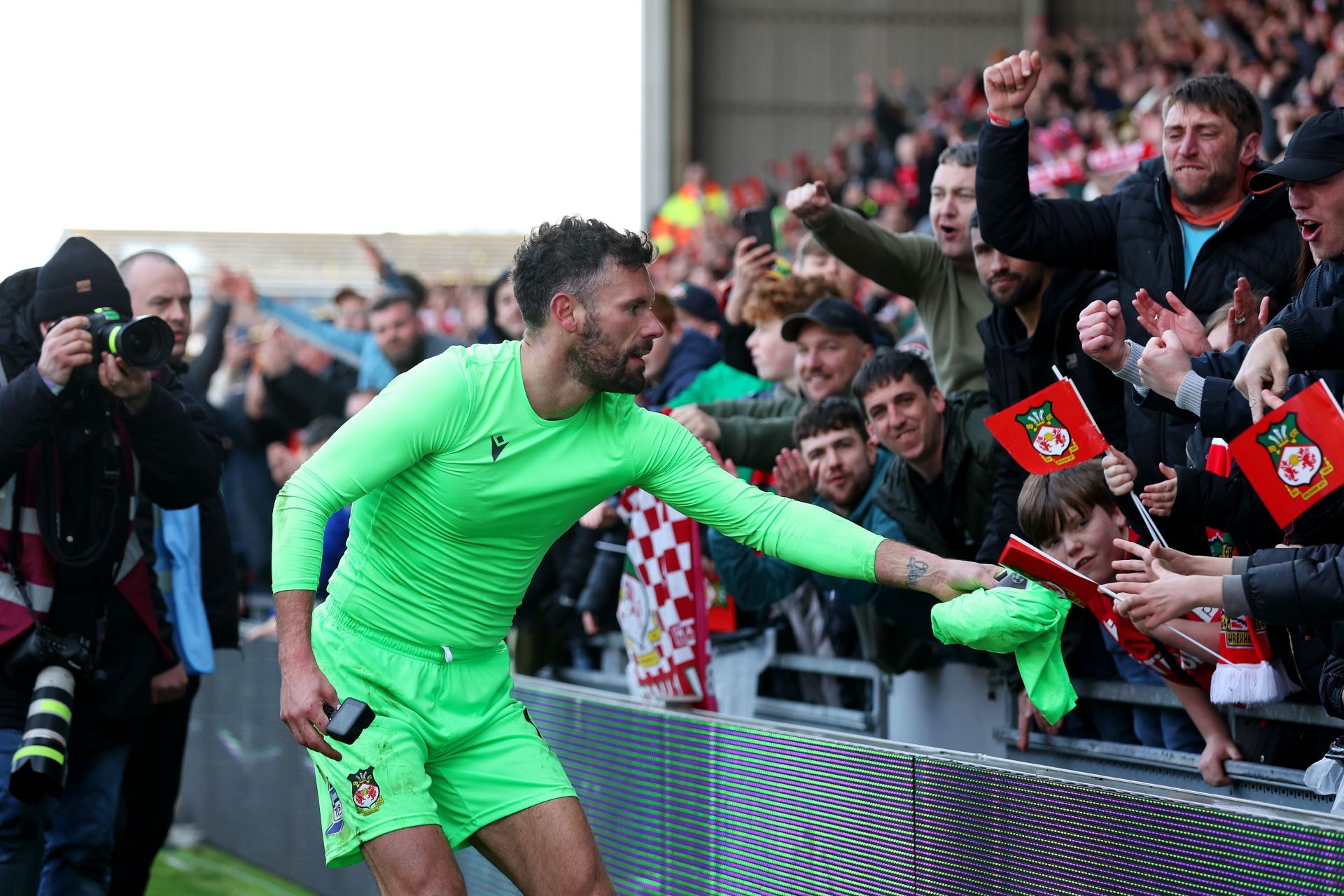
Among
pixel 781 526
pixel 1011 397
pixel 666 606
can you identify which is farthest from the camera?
pixel 666 606

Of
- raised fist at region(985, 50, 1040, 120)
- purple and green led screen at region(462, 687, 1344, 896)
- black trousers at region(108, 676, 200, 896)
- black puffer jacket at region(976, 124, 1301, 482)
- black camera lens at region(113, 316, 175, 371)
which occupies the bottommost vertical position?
black trousers at region(108, 676, 200, 896)

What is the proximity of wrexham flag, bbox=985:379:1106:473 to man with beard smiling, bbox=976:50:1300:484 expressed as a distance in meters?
0.57

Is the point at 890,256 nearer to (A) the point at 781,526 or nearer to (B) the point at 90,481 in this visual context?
(A) the point at 781,526

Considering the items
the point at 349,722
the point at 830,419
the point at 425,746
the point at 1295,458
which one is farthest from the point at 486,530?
the point at 1295,458

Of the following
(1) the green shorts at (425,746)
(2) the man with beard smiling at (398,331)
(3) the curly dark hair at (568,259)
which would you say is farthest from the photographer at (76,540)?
(2) the man with beard smiling at (398,331)

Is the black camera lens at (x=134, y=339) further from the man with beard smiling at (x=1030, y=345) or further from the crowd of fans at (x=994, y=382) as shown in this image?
the man with beard smiling at (x=1030, y=345)

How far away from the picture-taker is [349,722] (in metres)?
3.28

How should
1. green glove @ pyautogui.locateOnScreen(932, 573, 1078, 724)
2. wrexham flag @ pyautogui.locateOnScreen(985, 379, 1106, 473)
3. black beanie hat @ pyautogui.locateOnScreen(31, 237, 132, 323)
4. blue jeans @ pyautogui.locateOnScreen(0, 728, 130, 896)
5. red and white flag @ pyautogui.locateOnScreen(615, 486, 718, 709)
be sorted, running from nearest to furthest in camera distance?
green glove @ pyautogui.locateOnScreen(932, 573, 1078, 724), wrexham flag @ pyautogui.locateOnScreen(985, 379, 1106, 473), black beanie hat @ pyautogui.locateOnScreen(31, 237, 132, 323), blue jeans @ pyautogui.locateOnScreen(0, 728, 130, 896), red and white flag @ pyautogui.locateOnScreen(615, 486, 718, 709)

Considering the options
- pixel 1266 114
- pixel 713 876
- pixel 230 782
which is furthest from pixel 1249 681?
pixel 1266 114

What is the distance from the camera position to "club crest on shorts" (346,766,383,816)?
355cm

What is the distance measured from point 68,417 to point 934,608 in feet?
9.22

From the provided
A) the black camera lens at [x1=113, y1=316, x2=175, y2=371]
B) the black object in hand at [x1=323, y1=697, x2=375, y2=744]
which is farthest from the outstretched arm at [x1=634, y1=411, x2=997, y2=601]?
the black camera lens at [x1=113, y1=316, x2=175, y2=371]

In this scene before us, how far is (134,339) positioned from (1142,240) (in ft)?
9.87

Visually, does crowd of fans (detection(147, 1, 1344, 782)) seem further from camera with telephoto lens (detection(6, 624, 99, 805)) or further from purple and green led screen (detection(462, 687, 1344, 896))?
camera with telephoto lens (detection(6, 624, 99, 805))
